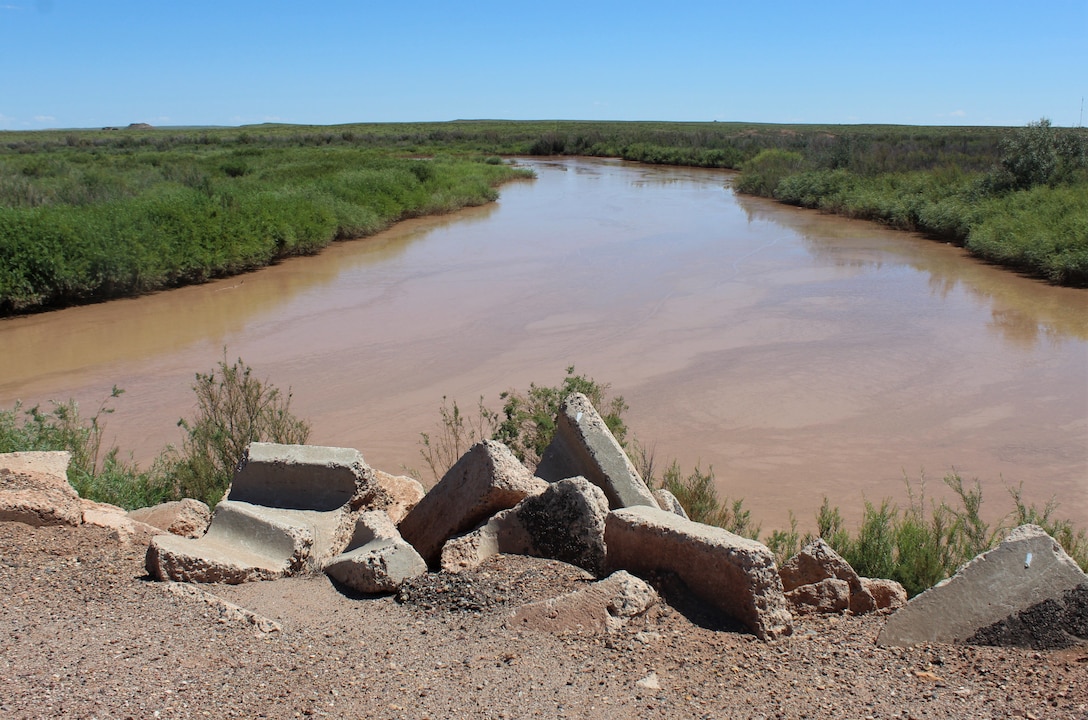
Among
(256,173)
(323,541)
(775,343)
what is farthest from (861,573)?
(256,173)

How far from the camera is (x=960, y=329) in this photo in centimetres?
1509

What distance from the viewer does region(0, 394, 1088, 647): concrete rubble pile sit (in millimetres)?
3795

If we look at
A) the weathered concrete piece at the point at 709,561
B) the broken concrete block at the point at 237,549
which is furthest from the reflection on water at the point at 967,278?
the broken concrete block at the point at 237,549

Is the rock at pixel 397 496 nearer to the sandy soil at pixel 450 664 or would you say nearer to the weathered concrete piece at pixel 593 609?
the sandy soil at pixel 450 664

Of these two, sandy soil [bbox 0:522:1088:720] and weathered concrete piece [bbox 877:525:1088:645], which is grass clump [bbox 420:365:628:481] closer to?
sandy soil [bbox 0:522:1088:720]

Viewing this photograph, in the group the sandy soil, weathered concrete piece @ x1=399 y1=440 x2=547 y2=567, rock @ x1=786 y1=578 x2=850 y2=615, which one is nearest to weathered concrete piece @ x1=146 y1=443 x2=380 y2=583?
the sandy soil

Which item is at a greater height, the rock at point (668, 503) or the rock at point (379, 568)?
the rock at point (379, 568)

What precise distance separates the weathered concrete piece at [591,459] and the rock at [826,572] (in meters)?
0.91

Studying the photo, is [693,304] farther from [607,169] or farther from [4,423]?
[607,169]

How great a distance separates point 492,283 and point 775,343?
23.2ft

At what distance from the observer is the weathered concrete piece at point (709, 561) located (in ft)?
12.7

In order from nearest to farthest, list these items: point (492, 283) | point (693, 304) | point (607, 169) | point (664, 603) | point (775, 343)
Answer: point (664, 603) < point (775, 343) < point (693, 304) < point (492, 283) < point (607, 169)

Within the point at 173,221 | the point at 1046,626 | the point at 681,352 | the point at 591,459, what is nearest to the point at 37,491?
the point at 591,459

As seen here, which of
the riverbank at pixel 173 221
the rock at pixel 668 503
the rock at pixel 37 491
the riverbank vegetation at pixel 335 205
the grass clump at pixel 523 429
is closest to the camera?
the rock at pixel 37 491
